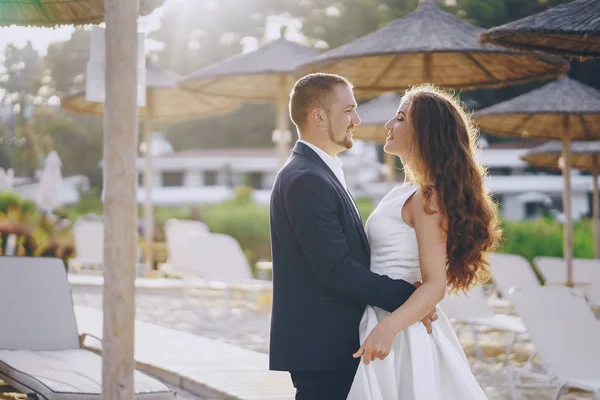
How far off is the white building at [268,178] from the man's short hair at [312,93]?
151 ft

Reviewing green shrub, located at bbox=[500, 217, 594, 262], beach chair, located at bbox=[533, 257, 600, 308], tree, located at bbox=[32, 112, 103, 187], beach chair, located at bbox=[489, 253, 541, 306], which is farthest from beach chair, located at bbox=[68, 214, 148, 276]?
tree, located at bbox=[32, 112, 103, 187]

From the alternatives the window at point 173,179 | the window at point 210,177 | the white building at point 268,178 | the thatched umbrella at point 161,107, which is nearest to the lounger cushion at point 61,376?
the thatched umbrella at point 161,107

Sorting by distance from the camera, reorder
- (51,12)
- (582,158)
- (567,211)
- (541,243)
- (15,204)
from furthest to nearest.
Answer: (15,204)
(541,243)
(582,158)
(567,211)
(51,12)

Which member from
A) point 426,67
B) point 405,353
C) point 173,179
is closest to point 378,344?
point 405,353

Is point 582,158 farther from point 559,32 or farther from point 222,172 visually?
point 222,172

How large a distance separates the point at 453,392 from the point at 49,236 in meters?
16.9

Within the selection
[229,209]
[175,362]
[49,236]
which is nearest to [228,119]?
[229,209]

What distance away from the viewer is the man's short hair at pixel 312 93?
353 cm

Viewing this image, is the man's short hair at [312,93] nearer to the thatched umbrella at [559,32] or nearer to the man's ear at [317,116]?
the man's ear at [317,116]

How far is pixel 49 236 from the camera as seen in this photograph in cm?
1944

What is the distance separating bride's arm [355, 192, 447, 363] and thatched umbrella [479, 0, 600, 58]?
9.76 feet

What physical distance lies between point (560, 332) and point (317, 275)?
3.33 metres

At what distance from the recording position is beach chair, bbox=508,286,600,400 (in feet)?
19.9

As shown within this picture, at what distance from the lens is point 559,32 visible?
5961 mm
